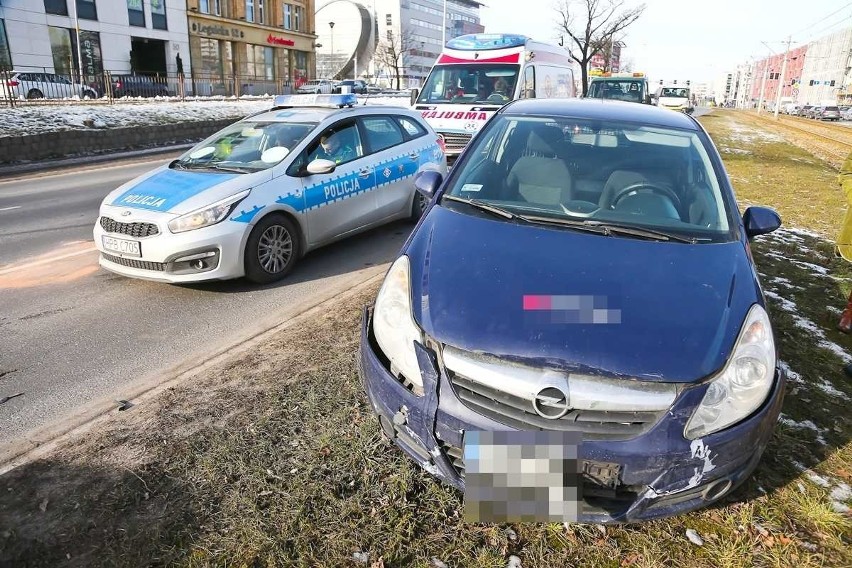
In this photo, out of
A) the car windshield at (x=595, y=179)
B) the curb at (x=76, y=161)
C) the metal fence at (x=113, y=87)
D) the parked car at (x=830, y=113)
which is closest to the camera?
the car windshield at (x=595, y=179)

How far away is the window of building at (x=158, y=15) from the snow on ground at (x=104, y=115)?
64.1ft

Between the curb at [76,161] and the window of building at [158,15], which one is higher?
the window of building at [158,15]

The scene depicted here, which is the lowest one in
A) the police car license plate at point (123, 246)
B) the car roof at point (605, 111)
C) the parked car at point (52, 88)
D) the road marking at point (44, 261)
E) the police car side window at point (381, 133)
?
the road marking at point (44, 261)

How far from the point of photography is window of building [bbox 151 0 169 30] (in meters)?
41.1

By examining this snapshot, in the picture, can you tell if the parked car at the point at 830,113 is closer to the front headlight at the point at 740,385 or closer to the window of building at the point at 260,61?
the window of building at the point at 260,61

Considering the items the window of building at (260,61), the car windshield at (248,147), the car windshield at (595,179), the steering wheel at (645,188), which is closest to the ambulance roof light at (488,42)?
the car windshield at (248,147)

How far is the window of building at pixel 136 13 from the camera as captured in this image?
39312 mm

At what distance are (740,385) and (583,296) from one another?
0.66 meters

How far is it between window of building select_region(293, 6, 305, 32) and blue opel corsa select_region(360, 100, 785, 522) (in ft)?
193

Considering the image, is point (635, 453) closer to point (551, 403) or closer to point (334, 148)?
point (551, 403)

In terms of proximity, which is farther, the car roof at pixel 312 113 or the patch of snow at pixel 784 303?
the car roof at pixel 312 113

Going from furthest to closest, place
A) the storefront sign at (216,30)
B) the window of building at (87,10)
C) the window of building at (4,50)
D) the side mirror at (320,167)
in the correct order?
1. the storefront sign at (216,30)
2. the window of building at (87,10)
3. the window of building at (4,50)
4. the side mirror at (320,167)

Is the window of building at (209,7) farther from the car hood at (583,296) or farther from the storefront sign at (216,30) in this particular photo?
the car hood at (583,296)

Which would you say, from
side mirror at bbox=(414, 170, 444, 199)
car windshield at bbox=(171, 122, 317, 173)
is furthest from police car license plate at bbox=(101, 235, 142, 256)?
side mirror at bbox=(414, 170, 444, 199)
